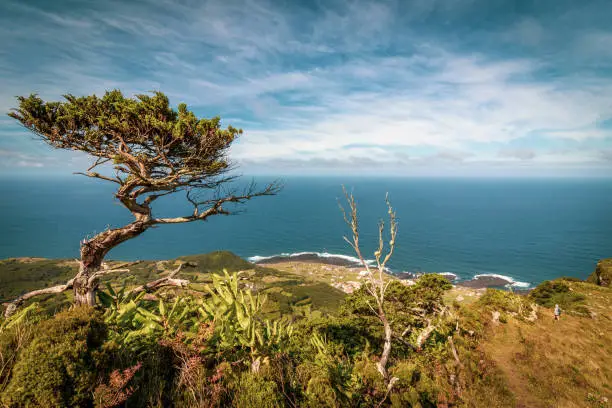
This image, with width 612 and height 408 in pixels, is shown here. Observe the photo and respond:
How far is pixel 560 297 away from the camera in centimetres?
2562

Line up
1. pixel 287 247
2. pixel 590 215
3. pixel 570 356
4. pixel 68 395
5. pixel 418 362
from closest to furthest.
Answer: pixel 68 395, pixel 418 362, pixel 570 356, pixel 287 247, pixel 590 215

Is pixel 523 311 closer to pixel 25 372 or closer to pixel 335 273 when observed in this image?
pixel 25 372

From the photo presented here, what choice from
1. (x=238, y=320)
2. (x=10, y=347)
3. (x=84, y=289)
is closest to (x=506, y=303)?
(x=238, y=320)

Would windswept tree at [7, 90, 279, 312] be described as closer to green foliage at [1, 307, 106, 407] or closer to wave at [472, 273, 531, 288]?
green foliage at [1, 307, 106, 407]

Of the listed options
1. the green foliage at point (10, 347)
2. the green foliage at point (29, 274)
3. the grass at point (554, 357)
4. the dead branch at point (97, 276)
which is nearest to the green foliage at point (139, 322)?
the dead branch at point (97, 276)

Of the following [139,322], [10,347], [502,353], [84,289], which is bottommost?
[502,353]

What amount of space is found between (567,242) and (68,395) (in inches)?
5810

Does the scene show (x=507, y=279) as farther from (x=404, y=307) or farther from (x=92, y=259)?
(x=92, y=259)

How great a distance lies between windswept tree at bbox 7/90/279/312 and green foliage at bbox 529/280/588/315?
30.2 metres

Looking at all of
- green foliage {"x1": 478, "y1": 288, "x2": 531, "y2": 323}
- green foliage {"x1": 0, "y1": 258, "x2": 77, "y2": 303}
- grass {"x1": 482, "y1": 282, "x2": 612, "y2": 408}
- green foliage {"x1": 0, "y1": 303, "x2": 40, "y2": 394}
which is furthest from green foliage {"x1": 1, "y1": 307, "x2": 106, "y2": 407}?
green foliage {"x1": 0, "y1": 258, "x2": 77, "y2": 303}

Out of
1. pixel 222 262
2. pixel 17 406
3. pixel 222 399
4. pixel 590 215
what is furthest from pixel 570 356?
pixel 590 215

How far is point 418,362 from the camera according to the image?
10.5 metres

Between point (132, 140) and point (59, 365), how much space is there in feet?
21.7

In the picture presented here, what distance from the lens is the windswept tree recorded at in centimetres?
735
